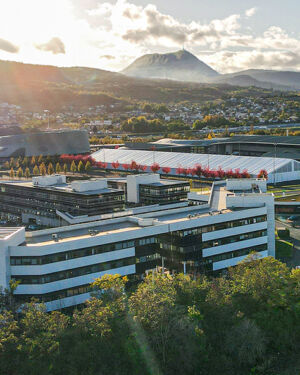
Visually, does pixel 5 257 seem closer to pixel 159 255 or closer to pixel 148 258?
pixel 148 258

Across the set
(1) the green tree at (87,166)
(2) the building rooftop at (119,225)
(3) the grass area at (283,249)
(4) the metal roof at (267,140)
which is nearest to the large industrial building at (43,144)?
(1) the green tree at (87,166)

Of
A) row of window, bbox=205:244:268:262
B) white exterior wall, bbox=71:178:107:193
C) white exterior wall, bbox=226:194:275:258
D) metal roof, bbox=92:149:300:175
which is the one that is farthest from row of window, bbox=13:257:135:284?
metal roof, bbox=92:149:300:175

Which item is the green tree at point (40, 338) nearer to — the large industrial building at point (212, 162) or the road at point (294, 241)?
the road at point (294, 241)

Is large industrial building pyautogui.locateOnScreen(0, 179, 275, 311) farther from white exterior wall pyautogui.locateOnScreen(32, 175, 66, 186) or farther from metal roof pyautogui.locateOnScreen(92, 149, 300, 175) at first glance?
metal roof pyautogui.locateOnScreen(92, 149, 300, 175)

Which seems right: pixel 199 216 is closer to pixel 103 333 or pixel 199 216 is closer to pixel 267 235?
pixel 267 235

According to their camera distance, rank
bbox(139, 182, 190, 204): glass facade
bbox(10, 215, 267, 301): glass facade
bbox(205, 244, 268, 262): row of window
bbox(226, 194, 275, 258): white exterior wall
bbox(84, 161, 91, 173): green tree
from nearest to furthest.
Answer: bbox(10, 215, 267, 301): glass facade, bbox(205, 244, 268, 262): row of window, bbox(226, 194, 275, 258): white exterior wall, bbox(139, 182, 190, 204): glass facade, bbox(84, 161, 91, 173): green tree

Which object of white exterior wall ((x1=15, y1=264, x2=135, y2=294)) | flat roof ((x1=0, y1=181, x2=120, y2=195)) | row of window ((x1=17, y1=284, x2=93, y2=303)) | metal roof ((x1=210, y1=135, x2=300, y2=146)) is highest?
metal roof ((x1=210, y1=135, x2=300, y2=146))

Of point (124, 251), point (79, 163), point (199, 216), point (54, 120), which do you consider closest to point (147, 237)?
point (124, 251)
